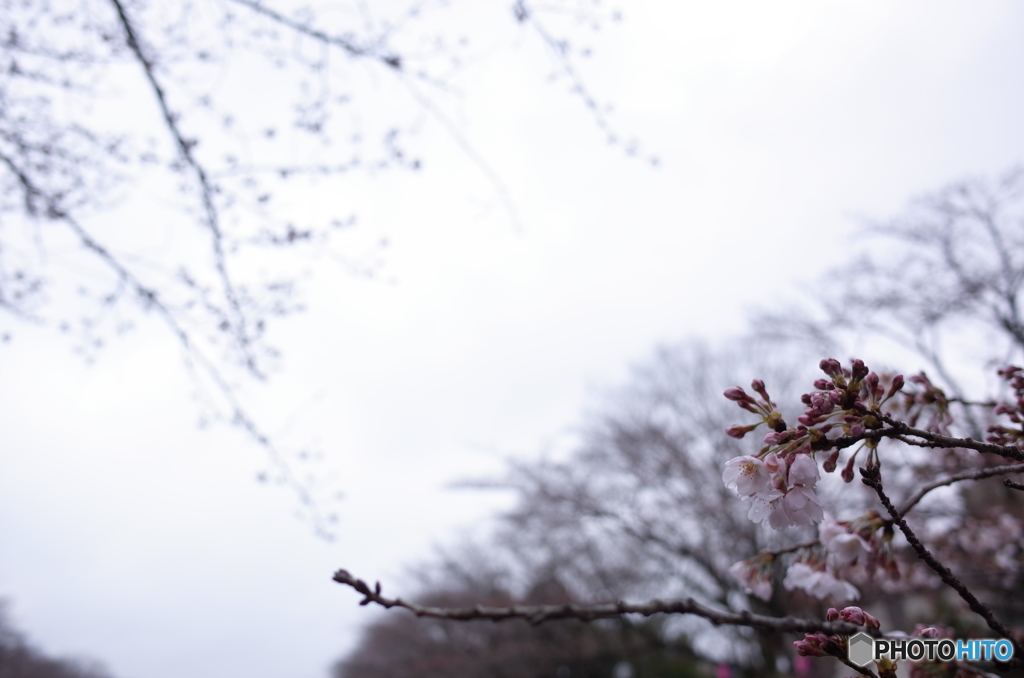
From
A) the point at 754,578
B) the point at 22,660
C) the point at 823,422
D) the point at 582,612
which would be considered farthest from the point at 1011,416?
the point at 22,660

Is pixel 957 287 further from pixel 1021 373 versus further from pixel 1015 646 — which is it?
pixel 1015 646

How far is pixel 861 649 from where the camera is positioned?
96 cm

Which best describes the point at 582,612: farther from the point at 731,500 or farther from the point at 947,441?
the point at 731,500

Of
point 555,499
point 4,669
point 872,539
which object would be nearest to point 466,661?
point 555,499

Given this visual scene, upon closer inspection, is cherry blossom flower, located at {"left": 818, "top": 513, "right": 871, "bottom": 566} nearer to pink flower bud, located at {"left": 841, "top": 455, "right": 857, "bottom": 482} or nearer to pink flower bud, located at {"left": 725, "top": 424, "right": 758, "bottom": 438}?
pink flower bud, located at {"left": 841, "top": 455, "right": 857, "bottom": 482}

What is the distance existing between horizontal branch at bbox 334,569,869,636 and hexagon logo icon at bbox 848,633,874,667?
8 centimetres

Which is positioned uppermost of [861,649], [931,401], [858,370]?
[931,401]

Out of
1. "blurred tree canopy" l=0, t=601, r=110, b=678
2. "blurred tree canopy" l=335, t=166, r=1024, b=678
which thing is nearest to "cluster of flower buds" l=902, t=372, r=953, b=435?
"blurred tree canopy" l=335, t=166, r=1024, b=678

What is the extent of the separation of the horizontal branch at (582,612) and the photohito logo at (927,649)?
0.11 metres

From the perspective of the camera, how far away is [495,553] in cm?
2061

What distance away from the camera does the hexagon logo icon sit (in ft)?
3.09

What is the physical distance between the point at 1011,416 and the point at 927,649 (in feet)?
1.62

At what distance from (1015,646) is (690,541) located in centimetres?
926

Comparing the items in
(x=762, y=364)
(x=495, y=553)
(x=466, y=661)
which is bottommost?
(x=466, y=661)
